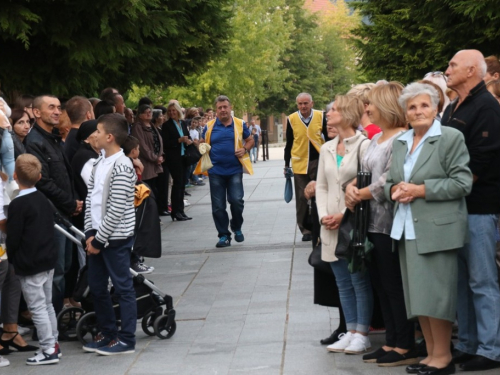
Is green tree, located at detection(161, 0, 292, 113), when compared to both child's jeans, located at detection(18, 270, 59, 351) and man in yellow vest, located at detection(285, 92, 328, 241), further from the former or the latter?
child's jeans, located at detection(18, 270, 59, 351)

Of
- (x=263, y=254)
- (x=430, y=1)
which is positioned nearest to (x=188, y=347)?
(x=263, y=254)

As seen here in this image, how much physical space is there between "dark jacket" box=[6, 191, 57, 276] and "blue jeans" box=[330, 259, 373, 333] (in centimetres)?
221

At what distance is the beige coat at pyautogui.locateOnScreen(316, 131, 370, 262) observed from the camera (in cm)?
732

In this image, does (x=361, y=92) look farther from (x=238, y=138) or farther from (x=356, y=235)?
(x=238, y=138)

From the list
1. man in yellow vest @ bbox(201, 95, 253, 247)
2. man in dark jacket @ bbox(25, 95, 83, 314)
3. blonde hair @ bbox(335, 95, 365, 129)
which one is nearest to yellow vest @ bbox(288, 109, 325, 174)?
man in yellow vest @ bbox(201, 95, 253, 247)

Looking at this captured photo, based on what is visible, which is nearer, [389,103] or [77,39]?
[389,103]

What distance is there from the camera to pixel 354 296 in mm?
7488

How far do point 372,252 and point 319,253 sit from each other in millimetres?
696

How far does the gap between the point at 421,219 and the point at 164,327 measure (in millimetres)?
2714

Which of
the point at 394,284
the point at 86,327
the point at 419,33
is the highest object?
the point at 419,33

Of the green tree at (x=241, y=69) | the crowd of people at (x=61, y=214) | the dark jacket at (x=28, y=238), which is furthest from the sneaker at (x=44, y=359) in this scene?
the green tree at (x=241, y=69)

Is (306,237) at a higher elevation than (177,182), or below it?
below

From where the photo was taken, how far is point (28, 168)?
302 inches

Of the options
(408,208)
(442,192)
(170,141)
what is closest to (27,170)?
(408,208)
